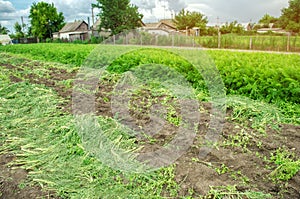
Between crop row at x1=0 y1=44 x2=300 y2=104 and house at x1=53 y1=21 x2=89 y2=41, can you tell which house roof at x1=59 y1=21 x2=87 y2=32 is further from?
crop row at x1=0 y1=44 x2=300 y2=104

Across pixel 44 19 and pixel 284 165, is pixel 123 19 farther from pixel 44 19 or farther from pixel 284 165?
pixel 284 165

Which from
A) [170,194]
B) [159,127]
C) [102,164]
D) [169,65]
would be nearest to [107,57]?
[169,65]

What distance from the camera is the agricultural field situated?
2600mm

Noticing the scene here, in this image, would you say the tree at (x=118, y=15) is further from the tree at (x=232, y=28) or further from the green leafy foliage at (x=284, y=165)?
the green leafy foliage at (x=284, y=165)

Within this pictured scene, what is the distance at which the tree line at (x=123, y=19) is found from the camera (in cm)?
2773

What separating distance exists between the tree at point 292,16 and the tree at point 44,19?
29.6 m

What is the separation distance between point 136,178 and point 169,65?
458 centimetres

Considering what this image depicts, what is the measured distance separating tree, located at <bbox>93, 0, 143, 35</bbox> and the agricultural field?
22.2 meters

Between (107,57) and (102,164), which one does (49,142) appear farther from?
(107,57)

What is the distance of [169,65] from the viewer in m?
6.89

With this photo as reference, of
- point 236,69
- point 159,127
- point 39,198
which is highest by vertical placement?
point 236,69

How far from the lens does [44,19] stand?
122ft

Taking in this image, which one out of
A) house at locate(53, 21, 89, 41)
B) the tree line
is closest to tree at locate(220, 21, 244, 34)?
the tree line

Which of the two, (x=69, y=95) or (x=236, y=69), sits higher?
(x=236, y=69)
